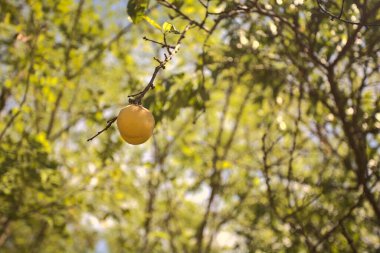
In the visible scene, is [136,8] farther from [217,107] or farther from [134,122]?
[217,107]

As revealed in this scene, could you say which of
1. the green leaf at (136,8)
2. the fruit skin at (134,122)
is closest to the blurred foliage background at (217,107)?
the green leaf at (136,8)

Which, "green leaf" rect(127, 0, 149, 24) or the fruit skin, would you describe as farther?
"green leaf" rect(127, 0, 149, 24)

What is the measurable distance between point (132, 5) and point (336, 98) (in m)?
1.42

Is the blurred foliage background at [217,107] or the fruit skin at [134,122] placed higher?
the blurred foliage background at [217,107]

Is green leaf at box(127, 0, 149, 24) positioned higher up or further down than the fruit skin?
higher up

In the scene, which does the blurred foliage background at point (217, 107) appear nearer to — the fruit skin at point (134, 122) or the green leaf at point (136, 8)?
the green leaf at point (136, 8)

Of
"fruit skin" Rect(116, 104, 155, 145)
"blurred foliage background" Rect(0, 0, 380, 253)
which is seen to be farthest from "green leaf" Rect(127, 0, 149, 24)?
"fruit skin" Rect(116, 104, 155, 145)

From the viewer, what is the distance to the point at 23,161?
295cm

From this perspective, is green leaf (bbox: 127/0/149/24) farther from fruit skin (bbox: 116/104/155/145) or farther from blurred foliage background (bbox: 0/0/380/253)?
fruit skin (bbox: 116/104/155/145)

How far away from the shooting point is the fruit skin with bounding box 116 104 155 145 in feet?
4.99

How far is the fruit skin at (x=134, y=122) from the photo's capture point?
1.52 metres

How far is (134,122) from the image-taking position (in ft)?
5.03

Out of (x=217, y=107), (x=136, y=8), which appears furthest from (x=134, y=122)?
(x=217, y=107)

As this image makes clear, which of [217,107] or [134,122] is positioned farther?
[217,107]
